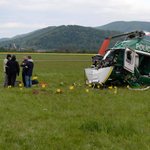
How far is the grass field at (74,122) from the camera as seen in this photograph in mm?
4797

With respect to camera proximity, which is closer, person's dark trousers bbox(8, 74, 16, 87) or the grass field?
the grass field

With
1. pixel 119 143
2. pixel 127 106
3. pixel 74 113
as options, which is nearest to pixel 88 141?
pixel 119 143

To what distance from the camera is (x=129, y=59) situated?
469 inches

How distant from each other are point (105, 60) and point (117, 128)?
6937mm

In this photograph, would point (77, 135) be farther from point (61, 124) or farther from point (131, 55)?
point (131, 55)

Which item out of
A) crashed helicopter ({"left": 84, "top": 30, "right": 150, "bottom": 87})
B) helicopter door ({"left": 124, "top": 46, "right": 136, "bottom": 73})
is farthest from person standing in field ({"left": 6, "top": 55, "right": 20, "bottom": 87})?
helicopter door ({"left": 124, "top": 46, "right": 136, "bottom": 73})

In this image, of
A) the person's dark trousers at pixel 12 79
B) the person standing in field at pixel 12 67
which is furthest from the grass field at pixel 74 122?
the person's dark trousers at pixel 12 79

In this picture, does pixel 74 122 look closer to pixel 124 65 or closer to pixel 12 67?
pixel 124 65

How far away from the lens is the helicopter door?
11.5 meters

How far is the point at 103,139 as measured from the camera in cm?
498

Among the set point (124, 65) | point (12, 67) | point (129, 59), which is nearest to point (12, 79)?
point (12, 67)

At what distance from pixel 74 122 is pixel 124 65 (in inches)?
243

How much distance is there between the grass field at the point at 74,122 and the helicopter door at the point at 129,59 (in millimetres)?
2333

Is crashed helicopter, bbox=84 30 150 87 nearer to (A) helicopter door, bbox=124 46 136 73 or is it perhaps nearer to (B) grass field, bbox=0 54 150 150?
(A) helicopter door, bbox=124 46 136 73
